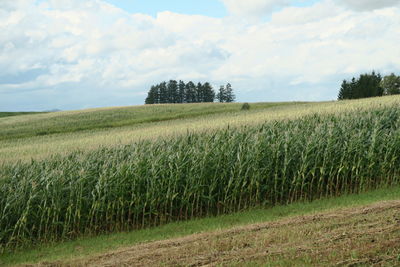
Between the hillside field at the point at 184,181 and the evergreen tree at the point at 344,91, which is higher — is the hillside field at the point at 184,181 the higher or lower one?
the lower one

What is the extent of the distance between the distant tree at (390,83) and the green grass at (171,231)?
278 ft

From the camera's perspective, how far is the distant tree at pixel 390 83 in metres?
91.3

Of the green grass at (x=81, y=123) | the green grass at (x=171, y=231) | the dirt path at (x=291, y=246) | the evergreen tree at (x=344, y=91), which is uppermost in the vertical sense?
the evergreen tree at (x=344, y=91)

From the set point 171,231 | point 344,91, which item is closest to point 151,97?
point 344,91

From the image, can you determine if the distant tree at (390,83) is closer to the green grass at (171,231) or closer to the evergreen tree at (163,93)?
the evergreen tree at (163,93)

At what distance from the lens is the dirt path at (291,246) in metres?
7.67

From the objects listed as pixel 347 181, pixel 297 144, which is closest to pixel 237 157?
pixel 297 144

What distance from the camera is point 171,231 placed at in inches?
456

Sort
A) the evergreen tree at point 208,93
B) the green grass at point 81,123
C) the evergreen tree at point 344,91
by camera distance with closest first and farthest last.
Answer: the green grass at point 81,123, the evergreen tree at point 344,91, the evergreen tree at point 208,93

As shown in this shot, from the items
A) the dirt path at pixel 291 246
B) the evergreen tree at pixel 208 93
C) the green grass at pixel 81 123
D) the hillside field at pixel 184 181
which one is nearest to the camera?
the dirt path at pixel 291 246

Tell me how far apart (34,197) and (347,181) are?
31.2ft

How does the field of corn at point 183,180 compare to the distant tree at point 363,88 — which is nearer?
the field of corn at point 183,180

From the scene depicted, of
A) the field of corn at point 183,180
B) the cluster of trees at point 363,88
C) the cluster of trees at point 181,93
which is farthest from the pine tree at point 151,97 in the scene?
the field of corn at point 183,180

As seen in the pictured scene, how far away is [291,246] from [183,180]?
17.9ft
